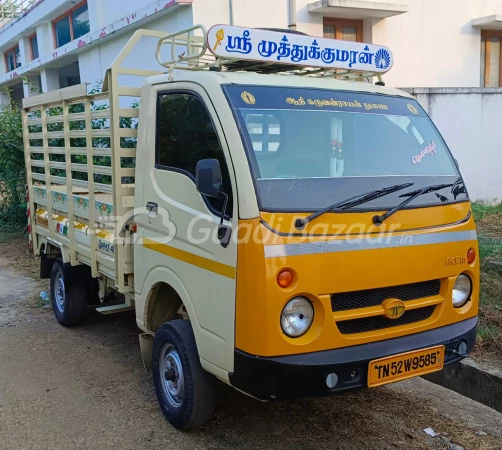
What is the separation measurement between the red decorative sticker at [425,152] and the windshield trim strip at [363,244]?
0.55m

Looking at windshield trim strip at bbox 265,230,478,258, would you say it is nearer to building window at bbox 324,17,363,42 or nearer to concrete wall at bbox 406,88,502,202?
concrete wall at bbox 406,88,502,202

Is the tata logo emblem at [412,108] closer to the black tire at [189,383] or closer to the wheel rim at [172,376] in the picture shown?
the black tire at [189,383]

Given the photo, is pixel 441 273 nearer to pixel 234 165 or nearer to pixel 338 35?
pixel 234 165

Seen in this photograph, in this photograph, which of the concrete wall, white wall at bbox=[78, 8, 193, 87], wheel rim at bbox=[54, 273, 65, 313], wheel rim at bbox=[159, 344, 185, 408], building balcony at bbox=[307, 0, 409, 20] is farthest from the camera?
the concrete wall

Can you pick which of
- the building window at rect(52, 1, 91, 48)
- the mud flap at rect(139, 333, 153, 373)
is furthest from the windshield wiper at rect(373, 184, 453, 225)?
the building window at rect(52, 1, 91, 48)

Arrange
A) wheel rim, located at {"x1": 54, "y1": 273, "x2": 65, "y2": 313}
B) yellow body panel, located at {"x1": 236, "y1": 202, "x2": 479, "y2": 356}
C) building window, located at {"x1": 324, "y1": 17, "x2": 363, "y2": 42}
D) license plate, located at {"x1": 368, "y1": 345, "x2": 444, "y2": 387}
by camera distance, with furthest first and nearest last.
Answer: building window, located at {"x1": 324, "y1": 17, "x2": 363, "y2": 42}
wheel rim, located at {"x1": 54, "y1": 273, "x2": 65, "y2": 313}
license plate, located at {"x1": 368, "y1": 345, "x2": 444, "y2": 387}
yellow body panel, located at {"x1": 236, "y1": 202, "x2": 479, "y2": 356}

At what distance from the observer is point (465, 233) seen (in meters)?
3.46

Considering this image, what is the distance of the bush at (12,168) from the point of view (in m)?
9.59

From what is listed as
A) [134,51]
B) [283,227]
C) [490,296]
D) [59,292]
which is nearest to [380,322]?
[283,227]

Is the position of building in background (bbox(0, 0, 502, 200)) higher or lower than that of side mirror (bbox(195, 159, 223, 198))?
higher

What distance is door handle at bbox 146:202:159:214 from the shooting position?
148 inches

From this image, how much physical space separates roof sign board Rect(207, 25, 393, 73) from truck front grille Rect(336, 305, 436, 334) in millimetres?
1739

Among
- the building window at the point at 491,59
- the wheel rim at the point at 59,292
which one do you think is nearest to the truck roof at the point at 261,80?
the wheel rim at the point at 59,292

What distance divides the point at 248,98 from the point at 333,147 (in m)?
0.63
